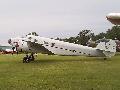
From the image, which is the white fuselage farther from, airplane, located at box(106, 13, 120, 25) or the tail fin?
airplane, located at box(106, 13, 120, 25)

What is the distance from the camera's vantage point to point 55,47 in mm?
30375

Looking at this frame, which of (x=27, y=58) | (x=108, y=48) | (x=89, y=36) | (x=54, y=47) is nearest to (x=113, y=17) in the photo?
(x=27, y=58)

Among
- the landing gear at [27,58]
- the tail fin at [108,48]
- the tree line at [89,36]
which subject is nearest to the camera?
the landing gear at [27,58]

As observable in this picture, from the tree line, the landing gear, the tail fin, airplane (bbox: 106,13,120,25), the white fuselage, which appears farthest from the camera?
the tree line

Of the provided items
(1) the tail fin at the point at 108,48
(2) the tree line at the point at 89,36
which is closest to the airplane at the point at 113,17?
(1) the tail fin at the point at 108,48

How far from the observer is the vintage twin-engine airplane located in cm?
2855

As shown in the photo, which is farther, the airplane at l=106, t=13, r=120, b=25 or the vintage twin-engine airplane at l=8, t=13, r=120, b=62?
the vintage twin-engine airplane at l=8, t=13, r=120, b=62

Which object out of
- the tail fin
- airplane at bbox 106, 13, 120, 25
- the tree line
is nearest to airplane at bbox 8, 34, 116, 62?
the tail fin

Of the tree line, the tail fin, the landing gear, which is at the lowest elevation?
the landing gear

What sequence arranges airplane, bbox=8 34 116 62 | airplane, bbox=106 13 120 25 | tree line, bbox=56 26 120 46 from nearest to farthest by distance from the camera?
airplane, bbox=106 13 120 25 → airplane, bbox=8 34 116 62 → tree line, bbox=56 26 120 46

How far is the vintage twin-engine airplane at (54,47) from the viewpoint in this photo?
28547 millimetres

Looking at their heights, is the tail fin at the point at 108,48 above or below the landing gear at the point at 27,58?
above

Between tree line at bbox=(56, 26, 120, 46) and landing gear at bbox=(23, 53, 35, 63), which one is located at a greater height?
tree line at bbox=(56, 26, 120, 46)

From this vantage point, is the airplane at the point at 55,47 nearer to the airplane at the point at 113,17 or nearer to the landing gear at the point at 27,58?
the landing gear at the point at 27,58
